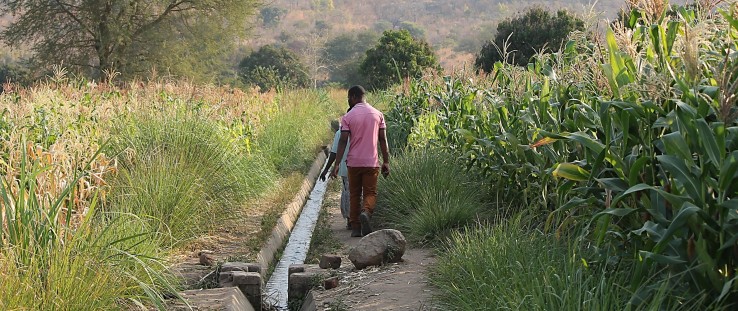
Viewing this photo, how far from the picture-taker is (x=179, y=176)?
374 inches

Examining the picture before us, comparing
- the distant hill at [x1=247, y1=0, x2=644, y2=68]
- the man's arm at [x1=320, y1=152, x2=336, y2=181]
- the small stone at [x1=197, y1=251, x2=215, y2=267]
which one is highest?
the man's arm at [x1=320, y1=152, x2=336, y2=181]

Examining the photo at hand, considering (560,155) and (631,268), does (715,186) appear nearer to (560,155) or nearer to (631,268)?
(631,268)

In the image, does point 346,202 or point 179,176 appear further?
point 346,202

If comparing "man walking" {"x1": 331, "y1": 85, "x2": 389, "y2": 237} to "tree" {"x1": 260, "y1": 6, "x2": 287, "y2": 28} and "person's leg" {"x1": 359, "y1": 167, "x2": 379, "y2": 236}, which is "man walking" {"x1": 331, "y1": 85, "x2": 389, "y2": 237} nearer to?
"person's leg" {"x1": 359, "y1": 167, "x2": 379, "y2": 236}

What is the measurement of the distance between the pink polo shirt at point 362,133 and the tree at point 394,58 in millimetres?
30074

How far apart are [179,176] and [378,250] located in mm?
2481

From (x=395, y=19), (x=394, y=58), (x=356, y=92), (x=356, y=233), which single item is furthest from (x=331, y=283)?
(x=395, y=19)

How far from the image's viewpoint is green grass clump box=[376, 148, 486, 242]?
952cm

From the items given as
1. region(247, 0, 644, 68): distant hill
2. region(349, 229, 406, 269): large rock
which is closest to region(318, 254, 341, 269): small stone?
region(349, 229, 406, 269): large rock

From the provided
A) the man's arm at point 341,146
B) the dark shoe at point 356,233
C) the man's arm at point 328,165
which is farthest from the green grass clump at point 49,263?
the dark shoe at point 356,233

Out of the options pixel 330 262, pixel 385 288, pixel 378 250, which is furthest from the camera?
pixel 330 262

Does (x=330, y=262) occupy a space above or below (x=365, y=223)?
above

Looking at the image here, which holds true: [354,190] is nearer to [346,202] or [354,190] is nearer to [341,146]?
[341,146]

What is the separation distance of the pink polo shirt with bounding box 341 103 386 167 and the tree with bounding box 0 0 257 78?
2132cm
